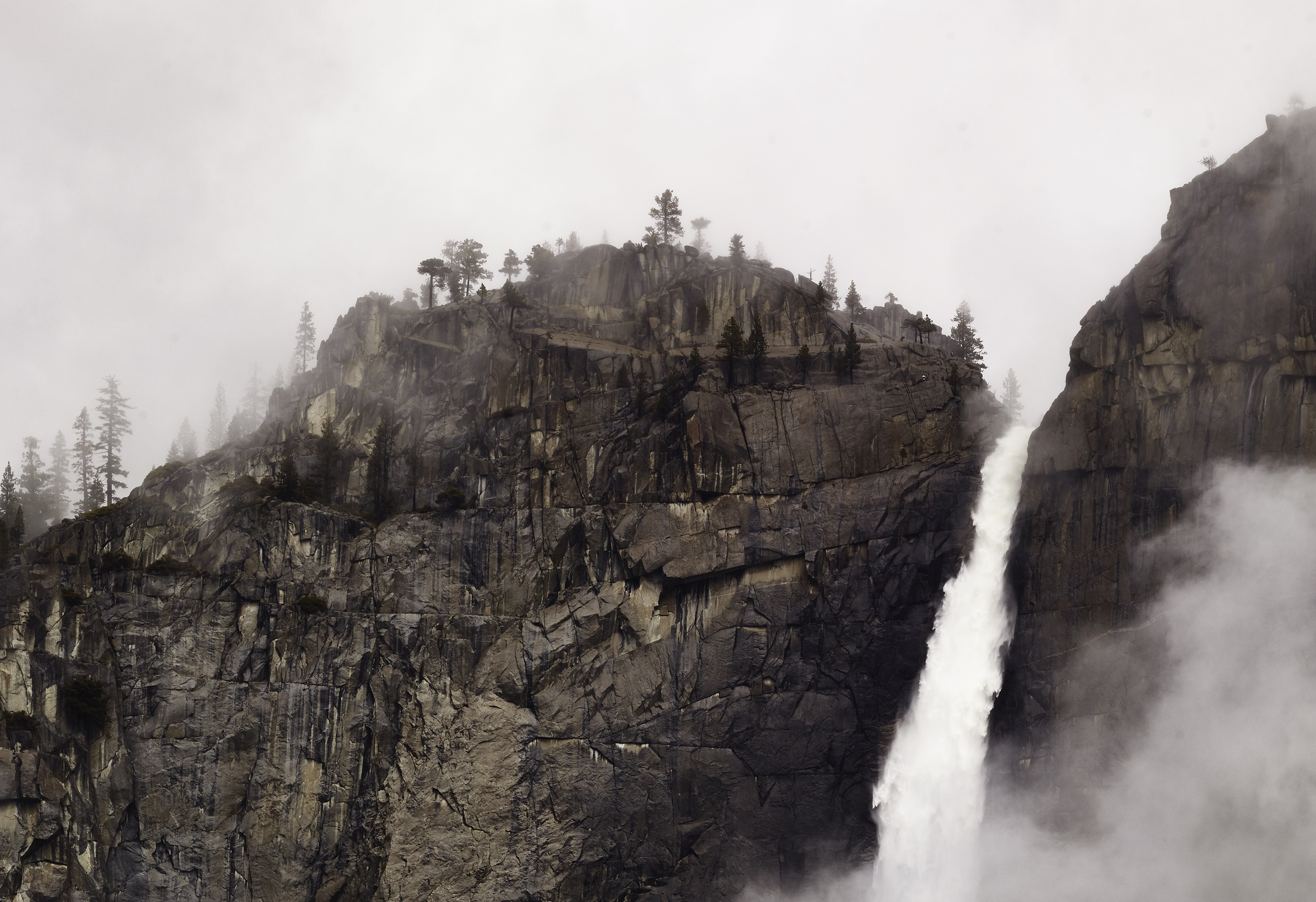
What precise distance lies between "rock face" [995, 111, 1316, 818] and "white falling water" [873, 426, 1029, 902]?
7.63ft

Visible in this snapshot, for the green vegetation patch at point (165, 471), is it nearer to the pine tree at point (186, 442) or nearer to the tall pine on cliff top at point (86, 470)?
the tall pine on cliff top at point (86, 470)

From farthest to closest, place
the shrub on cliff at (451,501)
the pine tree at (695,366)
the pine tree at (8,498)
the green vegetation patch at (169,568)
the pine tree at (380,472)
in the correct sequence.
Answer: the pine tree at (8,498)
the pine tree at (380,472)
the shrub on cliff at (451,501)
the pine tree at (695,366)
the green vegetation patch at (169,568)

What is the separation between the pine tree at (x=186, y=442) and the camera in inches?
5423

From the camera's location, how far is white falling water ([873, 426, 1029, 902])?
211 feet

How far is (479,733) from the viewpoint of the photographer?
7062 centimetres

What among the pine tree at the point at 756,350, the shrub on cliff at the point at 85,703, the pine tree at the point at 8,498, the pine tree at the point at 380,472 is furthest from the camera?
the pine tree at the point at 8,498

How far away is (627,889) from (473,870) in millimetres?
9173

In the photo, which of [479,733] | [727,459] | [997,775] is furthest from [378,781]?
[997,775]

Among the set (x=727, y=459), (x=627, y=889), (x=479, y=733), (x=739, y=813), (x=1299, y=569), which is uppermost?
(x=727, y=459)

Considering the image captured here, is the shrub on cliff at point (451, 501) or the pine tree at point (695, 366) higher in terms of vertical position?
the pine tree at point (695, 366)

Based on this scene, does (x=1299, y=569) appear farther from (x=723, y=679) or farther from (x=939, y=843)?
(x=723, y=679)

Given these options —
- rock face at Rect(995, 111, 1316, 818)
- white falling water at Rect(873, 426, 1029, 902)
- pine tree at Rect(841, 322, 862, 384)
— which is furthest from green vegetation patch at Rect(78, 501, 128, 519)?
rock face at Rect(995, 111, 1316, 818)

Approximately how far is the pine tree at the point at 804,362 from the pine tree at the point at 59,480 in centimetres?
8180

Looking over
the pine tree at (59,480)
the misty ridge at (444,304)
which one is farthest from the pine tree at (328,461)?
the pine tree at (59,480)
